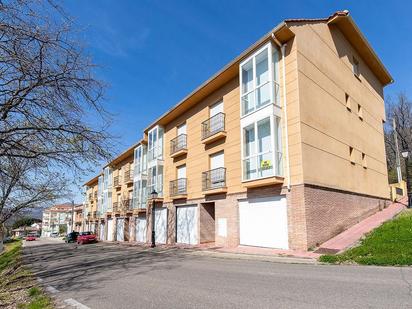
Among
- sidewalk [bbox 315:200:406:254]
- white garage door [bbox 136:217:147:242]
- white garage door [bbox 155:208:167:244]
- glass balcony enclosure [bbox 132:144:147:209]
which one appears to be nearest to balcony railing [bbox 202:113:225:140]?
white garage door [bbox 155:208:167:244]

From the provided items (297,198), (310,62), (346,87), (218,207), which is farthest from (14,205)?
(346,87)

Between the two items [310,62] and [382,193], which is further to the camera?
[382,193]

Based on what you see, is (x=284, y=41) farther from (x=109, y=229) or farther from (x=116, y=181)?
(x=109, y=229)

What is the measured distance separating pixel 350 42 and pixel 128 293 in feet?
65.3

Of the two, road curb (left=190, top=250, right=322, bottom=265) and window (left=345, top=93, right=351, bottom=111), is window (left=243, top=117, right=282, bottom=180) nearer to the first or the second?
road curb (left=190, top=250, right=322, bottom=265)

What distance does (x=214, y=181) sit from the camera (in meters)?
19.9

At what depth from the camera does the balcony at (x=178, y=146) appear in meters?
23.7

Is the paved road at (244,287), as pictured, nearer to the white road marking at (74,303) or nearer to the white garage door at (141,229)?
the white road marking at (74,303)

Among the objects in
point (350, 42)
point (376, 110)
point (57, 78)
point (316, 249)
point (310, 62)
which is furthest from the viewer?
point (376, 110)

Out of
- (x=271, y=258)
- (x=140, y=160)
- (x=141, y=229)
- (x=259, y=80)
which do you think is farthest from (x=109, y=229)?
(x=271, y=258)

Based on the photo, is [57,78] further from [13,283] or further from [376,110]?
[376,110]

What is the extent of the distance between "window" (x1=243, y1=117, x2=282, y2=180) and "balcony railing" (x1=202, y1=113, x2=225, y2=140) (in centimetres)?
285

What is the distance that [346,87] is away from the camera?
768 inches

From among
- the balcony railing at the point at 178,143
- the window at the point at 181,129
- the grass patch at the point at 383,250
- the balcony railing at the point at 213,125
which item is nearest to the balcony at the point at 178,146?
the balcony railing at the point at 178,143
